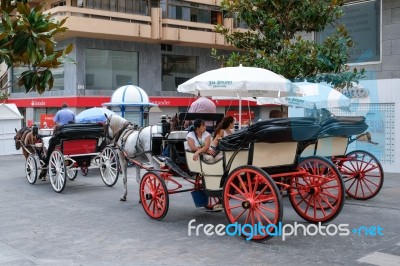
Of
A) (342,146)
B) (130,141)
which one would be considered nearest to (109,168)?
(130,141)

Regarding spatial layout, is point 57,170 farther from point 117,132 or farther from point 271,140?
point 271,140

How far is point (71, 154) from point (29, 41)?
849 centimetres

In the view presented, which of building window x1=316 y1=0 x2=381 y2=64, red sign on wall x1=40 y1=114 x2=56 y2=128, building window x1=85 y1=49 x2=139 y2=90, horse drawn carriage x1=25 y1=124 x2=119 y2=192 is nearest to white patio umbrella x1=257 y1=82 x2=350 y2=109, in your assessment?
building window x1=316 y1=0 x2=381 y2=64

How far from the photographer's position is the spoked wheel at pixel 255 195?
6.25 m

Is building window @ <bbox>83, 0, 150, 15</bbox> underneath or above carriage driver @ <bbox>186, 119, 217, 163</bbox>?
above

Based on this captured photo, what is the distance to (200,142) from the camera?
791 cm

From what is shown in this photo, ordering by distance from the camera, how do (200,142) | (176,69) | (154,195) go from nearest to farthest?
(200,142) < (154,195) < (176,69)

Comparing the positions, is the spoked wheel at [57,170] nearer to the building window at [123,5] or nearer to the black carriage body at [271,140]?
the black carriage body at [271,140]

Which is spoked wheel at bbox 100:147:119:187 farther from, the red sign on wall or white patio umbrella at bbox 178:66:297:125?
the red sign on wall

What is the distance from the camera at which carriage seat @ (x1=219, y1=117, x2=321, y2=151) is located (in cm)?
650

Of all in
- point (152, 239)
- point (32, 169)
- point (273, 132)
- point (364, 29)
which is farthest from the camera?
point (364, 29)

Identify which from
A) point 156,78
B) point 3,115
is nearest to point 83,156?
point 3,115

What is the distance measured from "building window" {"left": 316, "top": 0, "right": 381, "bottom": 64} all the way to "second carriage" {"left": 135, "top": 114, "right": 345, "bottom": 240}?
8542 millimetres

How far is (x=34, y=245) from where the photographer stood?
6.84 m
